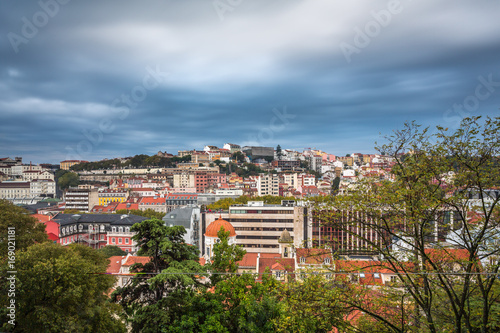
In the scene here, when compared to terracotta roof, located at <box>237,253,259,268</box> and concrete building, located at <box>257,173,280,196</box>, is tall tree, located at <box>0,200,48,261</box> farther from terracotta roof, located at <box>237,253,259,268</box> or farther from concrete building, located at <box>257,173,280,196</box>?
concrete building, located at <box>257,173,280,196</box>

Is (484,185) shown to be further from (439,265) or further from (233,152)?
(233,152)

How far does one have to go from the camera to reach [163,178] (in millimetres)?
102750

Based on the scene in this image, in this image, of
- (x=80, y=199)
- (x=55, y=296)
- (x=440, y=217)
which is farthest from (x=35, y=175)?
(x=440, y=217)

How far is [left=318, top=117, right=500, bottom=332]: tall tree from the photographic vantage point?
5.48 m

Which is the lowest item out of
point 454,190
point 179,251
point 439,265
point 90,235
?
point 90,235

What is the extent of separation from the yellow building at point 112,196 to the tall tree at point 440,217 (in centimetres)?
7731

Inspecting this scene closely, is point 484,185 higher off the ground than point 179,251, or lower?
higher

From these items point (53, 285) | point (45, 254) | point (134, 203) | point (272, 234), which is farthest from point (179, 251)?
point (134, 203)

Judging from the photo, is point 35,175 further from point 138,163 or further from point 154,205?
point 154,205

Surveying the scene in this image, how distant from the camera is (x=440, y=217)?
20.2 feet

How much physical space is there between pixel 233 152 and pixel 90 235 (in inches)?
4135

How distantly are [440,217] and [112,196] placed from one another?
80130 millimetres

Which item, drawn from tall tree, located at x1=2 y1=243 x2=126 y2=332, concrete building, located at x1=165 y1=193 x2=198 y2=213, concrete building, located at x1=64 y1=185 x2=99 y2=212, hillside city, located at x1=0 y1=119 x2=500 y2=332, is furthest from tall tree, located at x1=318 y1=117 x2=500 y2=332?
concrete building, located at x1=64 y1=185 x2=99 y2=212

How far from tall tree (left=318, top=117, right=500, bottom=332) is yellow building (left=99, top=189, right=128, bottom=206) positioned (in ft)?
254
